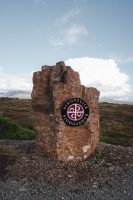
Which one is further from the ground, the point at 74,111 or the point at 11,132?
the point at 74,111

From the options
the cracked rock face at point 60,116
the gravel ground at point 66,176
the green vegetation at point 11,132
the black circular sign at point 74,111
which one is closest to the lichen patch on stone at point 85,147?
the cracked rock face at point 60,116

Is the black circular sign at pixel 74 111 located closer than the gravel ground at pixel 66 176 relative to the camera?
No

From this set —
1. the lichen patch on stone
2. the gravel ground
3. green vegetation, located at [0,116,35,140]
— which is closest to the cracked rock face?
the lichen patch on stone

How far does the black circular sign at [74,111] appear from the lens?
62.2 ft

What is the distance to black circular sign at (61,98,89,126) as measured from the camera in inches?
746

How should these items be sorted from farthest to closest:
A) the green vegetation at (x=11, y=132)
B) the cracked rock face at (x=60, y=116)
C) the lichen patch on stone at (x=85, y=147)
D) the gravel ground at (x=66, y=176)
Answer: the green vegetation at (x=11, y=132)
the lichen patch on stone at (x=85, y=147)
the cracked rock face at (x=60, y=116)
the gravel ground at (x=66, y=176)

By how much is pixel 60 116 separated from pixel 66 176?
3278mm

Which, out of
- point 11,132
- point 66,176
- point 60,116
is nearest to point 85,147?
point 60,116

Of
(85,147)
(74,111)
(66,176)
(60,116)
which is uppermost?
(74,111)

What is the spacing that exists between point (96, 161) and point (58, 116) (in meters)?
3.38

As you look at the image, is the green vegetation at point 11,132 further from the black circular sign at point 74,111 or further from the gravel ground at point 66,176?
the black circular sign at point 74,111

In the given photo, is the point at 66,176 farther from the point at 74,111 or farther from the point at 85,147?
the point at 74,111

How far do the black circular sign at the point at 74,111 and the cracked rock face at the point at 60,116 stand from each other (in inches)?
7.8

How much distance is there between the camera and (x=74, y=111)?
19.2 metres
